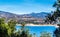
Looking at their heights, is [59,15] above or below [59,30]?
above

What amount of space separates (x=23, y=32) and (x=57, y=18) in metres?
3.30

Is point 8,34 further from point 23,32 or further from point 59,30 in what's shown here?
point 59,30

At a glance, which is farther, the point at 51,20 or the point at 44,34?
the point at 44,34

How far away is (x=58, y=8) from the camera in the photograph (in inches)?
523

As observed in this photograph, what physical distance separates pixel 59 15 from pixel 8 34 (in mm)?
3673

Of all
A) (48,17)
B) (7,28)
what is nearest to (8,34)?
(7,28)

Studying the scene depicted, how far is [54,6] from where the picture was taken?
13.5 metres

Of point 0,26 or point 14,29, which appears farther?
point 14,29

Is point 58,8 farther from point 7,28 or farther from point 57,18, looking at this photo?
point 7,28

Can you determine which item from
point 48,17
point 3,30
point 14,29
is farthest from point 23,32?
point 48,17

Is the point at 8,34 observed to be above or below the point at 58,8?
below

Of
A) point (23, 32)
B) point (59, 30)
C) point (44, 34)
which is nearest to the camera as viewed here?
point (59, 30)

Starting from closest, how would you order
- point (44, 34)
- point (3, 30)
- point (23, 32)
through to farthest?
point (3, 30), point (23, 32), point (44, 34)

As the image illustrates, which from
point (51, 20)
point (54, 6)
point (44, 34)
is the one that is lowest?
point (44, 34)
